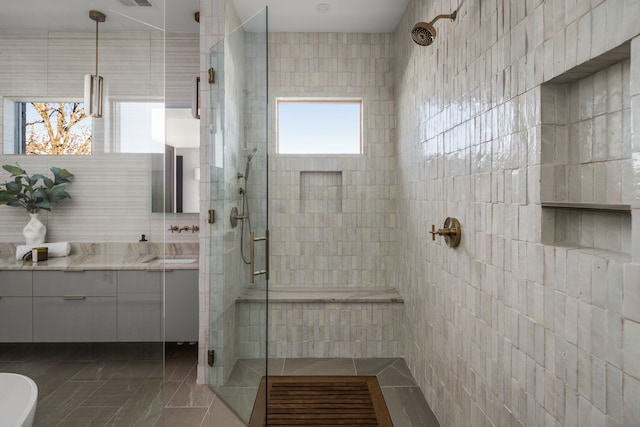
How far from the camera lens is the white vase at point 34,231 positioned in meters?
0.99

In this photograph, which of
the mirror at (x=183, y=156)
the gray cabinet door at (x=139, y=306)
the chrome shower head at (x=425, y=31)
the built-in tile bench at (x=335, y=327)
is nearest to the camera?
the gray cabinet door at (x=139, y=306)

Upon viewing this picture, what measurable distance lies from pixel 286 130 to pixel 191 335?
83.5 inches

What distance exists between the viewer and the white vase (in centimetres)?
99

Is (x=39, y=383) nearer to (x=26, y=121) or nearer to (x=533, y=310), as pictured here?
(x=26, y=121)

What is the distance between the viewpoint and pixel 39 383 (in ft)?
3.21

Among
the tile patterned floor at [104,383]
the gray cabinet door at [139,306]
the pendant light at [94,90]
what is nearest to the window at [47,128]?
the pendant light at [94,90]

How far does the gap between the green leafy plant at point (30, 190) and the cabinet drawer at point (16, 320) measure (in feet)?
0.81

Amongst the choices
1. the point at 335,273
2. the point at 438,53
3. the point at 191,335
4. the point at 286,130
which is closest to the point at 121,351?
the point at 191,335

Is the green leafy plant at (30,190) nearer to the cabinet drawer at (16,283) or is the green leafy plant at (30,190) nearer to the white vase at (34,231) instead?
the white vase at (34,231)

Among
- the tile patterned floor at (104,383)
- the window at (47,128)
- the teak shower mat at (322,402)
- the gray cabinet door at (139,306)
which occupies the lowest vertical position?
the teak shower mat at (322,402)

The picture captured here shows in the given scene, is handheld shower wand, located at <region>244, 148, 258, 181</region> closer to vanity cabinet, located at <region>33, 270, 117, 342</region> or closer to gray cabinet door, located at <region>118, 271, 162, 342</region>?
gray cabinet door, located at <region>118, 271, 162, 342</region>

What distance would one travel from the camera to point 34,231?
3.27 ft

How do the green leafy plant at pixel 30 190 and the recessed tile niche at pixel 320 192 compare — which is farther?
the recessed tile niche at pixel 320 192

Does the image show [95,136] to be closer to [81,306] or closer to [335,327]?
[81,306]
